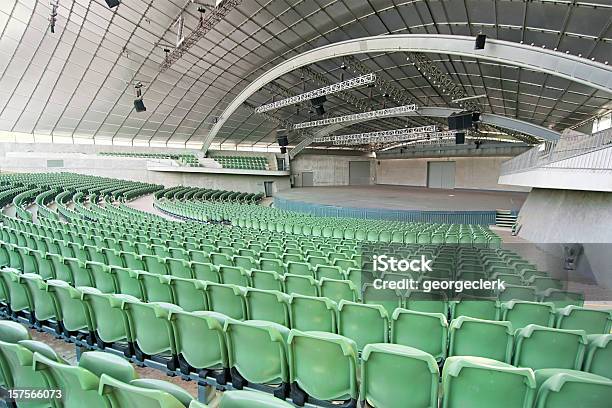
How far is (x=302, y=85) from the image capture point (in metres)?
33.4

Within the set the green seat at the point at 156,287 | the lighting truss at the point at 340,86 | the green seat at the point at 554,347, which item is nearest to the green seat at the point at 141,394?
the green seat at the point at 156,287

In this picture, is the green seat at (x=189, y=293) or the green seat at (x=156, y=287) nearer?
the green seat at (x=189, y=293)

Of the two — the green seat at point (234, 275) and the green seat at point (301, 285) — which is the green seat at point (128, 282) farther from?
the green seat at point (301, 285)

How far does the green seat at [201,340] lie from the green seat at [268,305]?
807 millimetres

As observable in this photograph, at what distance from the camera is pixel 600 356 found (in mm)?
2744

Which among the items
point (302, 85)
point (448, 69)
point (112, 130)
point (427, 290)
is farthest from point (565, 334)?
point (112, 130)

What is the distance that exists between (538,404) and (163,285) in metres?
4.03

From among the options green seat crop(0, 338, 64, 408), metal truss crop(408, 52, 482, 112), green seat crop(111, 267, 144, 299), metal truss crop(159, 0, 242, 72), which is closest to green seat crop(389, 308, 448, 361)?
green seat crop(0, 338, 64, 408)

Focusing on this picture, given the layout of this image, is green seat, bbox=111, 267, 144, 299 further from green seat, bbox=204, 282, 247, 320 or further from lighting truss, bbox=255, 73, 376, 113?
lighting truss, bbox=255, 73, 376, 113

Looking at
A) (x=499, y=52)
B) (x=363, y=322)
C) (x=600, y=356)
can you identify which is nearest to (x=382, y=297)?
(x=363, y=322)

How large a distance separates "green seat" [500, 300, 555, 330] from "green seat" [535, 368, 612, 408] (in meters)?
2.06

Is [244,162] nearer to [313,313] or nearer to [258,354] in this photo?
[313,313]

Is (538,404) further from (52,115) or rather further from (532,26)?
(52,115)

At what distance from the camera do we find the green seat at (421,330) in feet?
10.3
